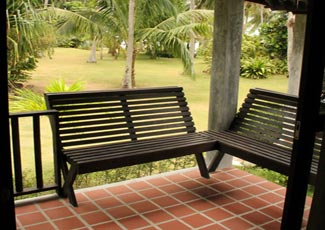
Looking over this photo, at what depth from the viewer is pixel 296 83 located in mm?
6133

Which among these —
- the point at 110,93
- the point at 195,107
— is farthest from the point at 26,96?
the point at 195,107

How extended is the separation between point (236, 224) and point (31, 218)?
5.51ft

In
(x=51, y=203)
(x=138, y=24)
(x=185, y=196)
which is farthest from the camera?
(x=138, y=24)

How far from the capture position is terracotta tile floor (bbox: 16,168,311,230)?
10.2 feet

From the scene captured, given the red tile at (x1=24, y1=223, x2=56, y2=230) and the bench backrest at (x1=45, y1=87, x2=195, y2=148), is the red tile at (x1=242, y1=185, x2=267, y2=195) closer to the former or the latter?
the bench backrest at (x1=45, y1=87, x2=195, y2=148)

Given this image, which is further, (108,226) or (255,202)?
(255,202)

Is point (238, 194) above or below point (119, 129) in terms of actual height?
below

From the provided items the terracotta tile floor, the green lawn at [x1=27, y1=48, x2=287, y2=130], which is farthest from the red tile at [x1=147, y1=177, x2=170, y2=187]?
the green lawn at [x1=27, y1=48, x2=287, y2=130]

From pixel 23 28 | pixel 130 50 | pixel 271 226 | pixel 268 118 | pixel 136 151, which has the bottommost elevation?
pixel 271 226

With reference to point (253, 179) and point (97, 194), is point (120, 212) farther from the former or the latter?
point (253, 179)

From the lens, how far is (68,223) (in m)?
3.05

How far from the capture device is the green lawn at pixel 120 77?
11859 mm

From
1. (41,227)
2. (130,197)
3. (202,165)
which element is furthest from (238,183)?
(41,227)

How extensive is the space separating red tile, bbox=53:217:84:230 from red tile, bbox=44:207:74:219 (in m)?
0.07
